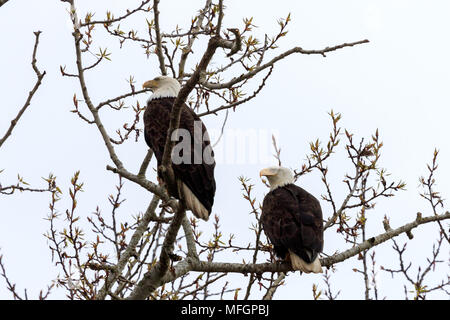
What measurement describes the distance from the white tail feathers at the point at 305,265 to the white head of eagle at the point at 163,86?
1765mm

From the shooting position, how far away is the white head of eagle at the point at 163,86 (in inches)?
198

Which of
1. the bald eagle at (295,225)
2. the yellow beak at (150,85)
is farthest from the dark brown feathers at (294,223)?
the yellow beak at (150,85)

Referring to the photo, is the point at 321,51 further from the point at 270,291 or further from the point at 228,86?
the point at 270,291

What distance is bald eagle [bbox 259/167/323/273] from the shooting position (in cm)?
411

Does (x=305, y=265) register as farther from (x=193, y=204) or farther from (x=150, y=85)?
(x=150, y=85)

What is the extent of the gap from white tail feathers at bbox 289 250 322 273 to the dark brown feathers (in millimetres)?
25

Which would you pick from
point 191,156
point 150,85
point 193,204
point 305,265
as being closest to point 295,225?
point 305,265

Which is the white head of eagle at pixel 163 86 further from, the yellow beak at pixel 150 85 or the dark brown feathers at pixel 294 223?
the dark brown feathers at pixel 294 223

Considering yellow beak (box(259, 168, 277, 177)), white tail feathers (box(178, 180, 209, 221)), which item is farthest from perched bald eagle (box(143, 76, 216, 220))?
yellow beak (box(259, 168, 277, 177))

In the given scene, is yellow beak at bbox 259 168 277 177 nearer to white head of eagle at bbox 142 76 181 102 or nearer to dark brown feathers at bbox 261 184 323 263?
dark brown feathers at bbox 261 184 323 263

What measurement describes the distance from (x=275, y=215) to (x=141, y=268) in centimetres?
104

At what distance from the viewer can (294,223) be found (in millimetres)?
4297

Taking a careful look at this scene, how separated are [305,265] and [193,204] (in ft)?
2.87
